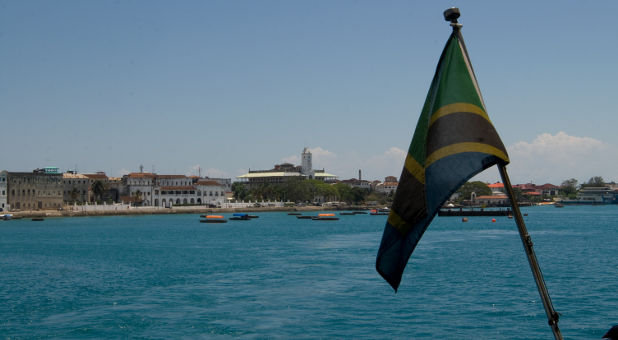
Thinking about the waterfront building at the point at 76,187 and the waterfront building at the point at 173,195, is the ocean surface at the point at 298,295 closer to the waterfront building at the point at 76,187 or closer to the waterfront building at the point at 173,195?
the waterfront building at the point at 173,195

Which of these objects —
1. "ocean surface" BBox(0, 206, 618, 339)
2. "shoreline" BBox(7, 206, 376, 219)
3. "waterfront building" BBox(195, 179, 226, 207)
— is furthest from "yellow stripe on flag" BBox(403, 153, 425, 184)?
"waterfront building" BBox(195, 179, 226, 207)

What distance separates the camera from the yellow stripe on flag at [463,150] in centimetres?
507

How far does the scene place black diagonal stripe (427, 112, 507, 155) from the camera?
515cm

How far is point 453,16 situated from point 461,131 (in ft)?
3.62

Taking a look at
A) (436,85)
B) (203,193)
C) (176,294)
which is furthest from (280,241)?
(203,193)

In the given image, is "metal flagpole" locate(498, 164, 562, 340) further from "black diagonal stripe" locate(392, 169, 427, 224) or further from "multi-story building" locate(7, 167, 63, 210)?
"multi-story building" locate(7, 167, 63, 210)

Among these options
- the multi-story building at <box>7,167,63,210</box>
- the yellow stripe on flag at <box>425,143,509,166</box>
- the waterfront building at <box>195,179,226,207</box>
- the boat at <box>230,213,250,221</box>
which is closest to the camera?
the yellow stripe on flag at <box>425,143,509,166</box>

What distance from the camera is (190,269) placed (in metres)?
41.3

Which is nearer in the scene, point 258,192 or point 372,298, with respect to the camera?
point 372,298

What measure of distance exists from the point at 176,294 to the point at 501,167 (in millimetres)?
27613

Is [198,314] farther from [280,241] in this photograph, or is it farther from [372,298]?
[280,241]

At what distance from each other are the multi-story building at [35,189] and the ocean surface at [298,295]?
9468 cm

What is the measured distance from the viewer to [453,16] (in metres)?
5.51

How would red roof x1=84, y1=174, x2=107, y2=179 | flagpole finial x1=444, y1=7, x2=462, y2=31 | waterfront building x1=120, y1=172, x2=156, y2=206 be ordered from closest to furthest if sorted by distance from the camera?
flagpole finial x1=444, y1=7, x2=462, y2=31 < waterfront building x1=120, y1=172, x2=156, y2=206 < red roof x1=84, y1=174, x2=107, y2=179
